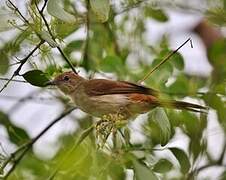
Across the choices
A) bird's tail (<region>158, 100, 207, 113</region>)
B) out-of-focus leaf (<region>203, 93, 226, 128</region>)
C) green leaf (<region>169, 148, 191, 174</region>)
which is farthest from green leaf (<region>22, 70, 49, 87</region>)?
out-of-focus leaf (<region>203, 93, 226, 128</region>)

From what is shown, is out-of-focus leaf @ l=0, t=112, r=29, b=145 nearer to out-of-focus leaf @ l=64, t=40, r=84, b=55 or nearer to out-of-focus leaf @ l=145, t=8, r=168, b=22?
out-of-focus leaf @ l=64, t=40, r=84, b=55

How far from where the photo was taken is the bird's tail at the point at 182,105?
11.4 feet

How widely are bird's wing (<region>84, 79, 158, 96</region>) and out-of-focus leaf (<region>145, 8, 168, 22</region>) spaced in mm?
602

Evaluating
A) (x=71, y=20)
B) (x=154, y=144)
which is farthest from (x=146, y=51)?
(x=71, y=20)

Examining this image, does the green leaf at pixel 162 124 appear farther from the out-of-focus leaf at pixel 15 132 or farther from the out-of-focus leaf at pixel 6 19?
the out-of-focus leaf at pixel 15 132

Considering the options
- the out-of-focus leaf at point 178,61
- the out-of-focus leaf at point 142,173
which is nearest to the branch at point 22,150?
the out-of-focus leaf at point 142,173

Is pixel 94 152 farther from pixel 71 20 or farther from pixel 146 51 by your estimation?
pixel 146 51

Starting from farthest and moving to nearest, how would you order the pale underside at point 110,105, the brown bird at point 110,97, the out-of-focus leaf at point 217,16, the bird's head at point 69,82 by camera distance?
the bird's head at point 69,82
the pale underside at point 110,105
the brown bird at point 110,97
the out-of-focus leaf at point 217,16

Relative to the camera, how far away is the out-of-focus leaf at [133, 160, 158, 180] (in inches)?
120

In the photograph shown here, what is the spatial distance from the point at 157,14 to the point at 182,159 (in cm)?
143

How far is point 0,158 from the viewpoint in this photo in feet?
10.3

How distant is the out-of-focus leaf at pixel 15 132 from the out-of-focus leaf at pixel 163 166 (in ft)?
2.76

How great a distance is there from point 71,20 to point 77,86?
49.2 inches

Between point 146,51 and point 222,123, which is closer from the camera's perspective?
point 222,123
